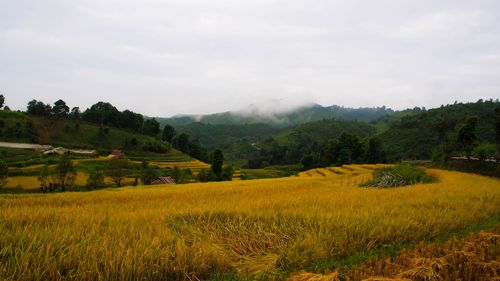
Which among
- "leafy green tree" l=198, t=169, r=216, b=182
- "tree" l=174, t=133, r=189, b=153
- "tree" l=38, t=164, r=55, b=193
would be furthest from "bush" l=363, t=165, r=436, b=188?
"tree" l=174, t=133, r=189, b=153

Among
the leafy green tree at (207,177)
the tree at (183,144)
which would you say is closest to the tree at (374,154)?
the leafy green tree at (207,177)

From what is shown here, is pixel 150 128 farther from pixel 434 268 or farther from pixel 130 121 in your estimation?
pixel 434 268

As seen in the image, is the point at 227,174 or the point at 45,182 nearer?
the point at 45,182

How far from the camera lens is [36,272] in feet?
13.1

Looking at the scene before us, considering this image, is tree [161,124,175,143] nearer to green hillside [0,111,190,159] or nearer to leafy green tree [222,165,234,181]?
green hillside [0,111,190,159]

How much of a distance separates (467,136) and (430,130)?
65492mm

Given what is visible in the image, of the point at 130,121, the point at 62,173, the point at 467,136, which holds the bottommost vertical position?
the point at 62,173

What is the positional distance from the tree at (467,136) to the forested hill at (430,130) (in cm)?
3789

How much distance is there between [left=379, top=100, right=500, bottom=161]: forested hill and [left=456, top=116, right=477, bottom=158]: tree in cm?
3789

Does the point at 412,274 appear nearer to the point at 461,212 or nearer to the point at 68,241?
the point at 68,241

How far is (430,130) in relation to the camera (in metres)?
98.8

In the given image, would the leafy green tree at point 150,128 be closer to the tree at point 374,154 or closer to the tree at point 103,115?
the tree at point 103,115

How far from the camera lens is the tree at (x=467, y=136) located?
3888 centimetres

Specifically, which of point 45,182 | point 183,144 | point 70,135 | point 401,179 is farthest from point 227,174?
point 70,135
